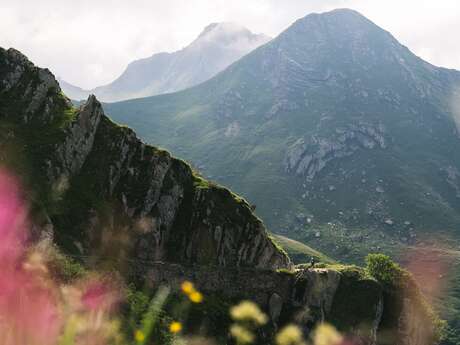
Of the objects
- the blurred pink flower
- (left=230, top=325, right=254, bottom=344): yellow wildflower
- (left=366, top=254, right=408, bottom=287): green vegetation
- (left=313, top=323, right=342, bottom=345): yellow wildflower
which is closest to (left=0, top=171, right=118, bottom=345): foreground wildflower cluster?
the blurred pink flower

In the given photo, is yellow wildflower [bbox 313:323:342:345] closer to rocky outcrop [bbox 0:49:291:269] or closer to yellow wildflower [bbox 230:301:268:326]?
yellow wildflower [bbox 230:301:268:326]

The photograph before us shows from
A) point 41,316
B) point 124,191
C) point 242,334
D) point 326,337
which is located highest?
point 124,191

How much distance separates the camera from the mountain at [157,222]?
217 feet

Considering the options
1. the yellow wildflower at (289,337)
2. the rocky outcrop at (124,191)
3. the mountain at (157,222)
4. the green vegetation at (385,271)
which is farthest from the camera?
the green vegetation at (385,271)

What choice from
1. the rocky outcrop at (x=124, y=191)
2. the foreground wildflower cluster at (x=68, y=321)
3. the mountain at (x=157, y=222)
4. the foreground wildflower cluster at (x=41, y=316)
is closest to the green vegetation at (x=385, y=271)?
the mountain at (x=157, y=222)

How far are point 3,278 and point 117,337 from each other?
110 inches

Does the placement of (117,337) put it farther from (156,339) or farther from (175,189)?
(175,189)

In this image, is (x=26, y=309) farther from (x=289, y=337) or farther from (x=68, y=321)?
(x=289, y=337)

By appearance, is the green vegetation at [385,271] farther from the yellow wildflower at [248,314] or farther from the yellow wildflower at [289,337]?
the yellow wildflower at [248,314]

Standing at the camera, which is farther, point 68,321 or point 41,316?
point 41,316

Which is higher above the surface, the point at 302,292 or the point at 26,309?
the point at 302,292

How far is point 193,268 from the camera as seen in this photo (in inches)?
2539

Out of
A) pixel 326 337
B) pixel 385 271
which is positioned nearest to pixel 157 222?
pixel 385 271

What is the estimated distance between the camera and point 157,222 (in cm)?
7694
